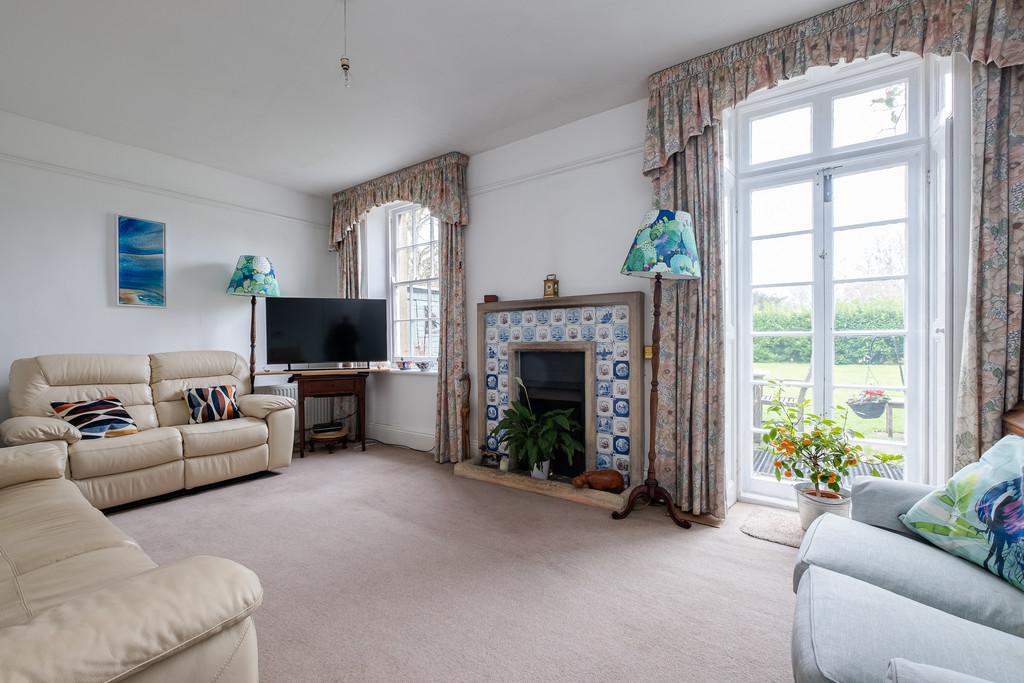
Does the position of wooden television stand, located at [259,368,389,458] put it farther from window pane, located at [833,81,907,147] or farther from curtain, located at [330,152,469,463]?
window pane, located at [833,81,907,147]

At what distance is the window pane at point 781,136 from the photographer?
2828 mm

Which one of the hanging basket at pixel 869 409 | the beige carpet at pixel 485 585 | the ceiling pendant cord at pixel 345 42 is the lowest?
the beige carpet at pixel 485 585

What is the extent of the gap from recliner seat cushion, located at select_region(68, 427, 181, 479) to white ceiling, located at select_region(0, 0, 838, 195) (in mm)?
2257

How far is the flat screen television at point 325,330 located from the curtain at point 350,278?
0.48 meters

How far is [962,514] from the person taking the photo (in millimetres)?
1354

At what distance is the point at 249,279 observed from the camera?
4.21m

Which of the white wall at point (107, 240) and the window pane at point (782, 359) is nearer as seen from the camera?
the window pane at point (782, 359)

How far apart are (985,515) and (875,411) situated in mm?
1520

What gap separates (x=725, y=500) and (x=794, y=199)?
6.18 feet

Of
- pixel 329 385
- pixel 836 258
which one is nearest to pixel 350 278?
pixel 329 385

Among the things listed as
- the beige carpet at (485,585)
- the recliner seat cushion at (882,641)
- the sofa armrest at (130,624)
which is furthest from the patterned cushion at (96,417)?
the recliner seat cushion at (882,641)

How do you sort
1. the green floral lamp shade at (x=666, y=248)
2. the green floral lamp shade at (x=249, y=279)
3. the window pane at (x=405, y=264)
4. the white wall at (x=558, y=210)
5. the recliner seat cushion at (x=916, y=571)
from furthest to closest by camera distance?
the window pane at (x=405, y=264) → the green floral lamp shade at (x=249, y=279) → the white wall at (x=558, y=210) → the green floral lamp shade at (x=666, y=248) → the recliner seat cushion at (x=916, y=571)

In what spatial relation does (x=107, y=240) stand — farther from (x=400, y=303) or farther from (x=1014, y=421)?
(x=1014, y=421)

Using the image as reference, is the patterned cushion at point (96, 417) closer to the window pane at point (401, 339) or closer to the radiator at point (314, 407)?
the radiator at point (314, 407)
